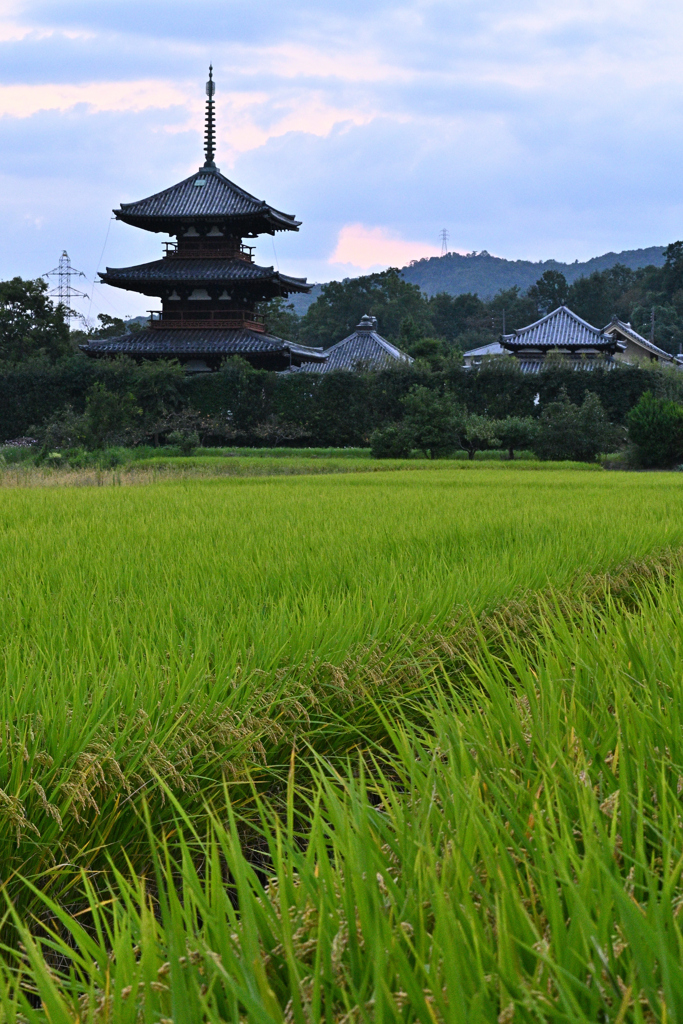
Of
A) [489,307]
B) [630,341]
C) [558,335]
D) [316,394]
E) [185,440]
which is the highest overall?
[489,307]

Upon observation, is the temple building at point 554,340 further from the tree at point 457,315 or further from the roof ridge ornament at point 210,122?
the tree at point 457,315

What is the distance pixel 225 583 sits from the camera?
3664mm

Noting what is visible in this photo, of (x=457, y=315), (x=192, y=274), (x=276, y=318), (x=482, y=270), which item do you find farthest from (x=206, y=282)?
(x=482, y=270)

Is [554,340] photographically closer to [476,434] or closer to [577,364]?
[577,364]

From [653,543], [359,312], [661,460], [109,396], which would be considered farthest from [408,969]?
[359,312]

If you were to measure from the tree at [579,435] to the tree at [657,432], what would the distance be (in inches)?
38.0

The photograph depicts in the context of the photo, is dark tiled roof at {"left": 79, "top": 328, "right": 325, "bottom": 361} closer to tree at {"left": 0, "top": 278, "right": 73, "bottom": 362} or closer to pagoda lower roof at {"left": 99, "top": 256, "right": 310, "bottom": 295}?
pagoda lower roof at {"left": 99, "top": 256, "right": 310, "bottom": 295}

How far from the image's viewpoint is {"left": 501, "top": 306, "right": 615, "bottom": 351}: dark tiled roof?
39188mm

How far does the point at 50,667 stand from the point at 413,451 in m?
18.7

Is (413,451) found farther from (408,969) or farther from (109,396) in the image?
(408,969)

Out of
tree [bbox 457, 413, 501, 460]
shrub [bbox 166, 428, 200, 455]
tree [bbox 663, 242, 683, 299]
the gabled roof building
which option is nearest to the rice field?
tree [bbox 457, 413, 501, 460]

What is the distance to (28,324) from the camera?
31.6 m

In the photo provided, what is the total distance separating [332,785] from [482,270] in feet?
440

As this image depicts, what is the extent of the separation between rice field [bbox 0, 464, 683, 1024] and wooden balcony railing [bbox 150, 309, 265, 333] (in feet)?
81.0
